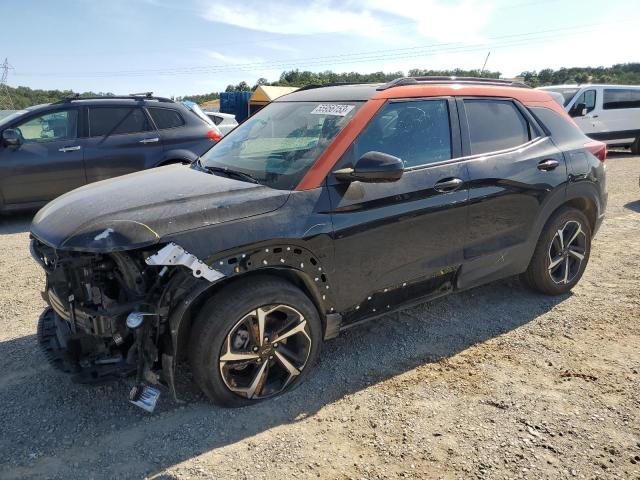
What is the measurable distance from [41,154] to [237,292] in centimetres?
593

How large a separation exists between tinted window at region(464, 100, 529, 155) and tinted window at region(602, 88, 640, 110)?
41.9ft

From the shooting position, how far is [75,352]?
2832 millimetres

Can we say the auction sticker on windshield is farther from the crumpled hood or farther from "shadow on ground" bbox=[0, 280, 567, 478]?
"shadow on ground" bbox=[0, 280, 567, 478]

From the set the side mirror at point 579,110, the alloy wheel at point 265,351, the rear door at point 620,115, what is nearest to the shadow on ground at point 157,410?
the alloy wheel at point 265,351

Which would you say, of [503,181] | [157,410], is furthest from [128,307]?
[503,181]

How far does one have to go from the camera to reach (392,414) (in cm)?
292

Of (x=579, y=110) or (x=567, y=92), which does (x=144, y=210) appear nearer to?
(x=579, y=110)

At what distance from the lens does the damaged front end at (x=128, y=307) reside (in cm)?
255

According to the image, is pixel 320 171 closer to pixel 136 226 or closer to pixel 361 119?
pixel 361 119

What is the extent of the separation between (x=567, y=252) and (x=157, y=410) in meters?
3.67

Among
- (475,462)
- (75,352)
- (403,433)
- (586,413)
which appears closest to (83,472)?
(75,352)

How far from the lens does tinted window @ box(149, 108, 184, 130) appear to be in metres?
7.82

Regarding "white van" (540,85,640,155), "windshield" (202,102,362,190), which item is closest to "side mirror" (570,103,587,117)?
"white van" (540,85,640,155)

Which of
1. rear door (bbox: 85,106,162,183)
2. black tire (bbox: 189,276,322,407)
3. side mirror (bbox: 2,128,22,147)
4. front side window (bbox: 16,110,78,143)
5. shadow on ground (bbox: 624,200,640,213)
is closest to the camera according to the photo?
black tire (bbox: 189,276,322,407)
